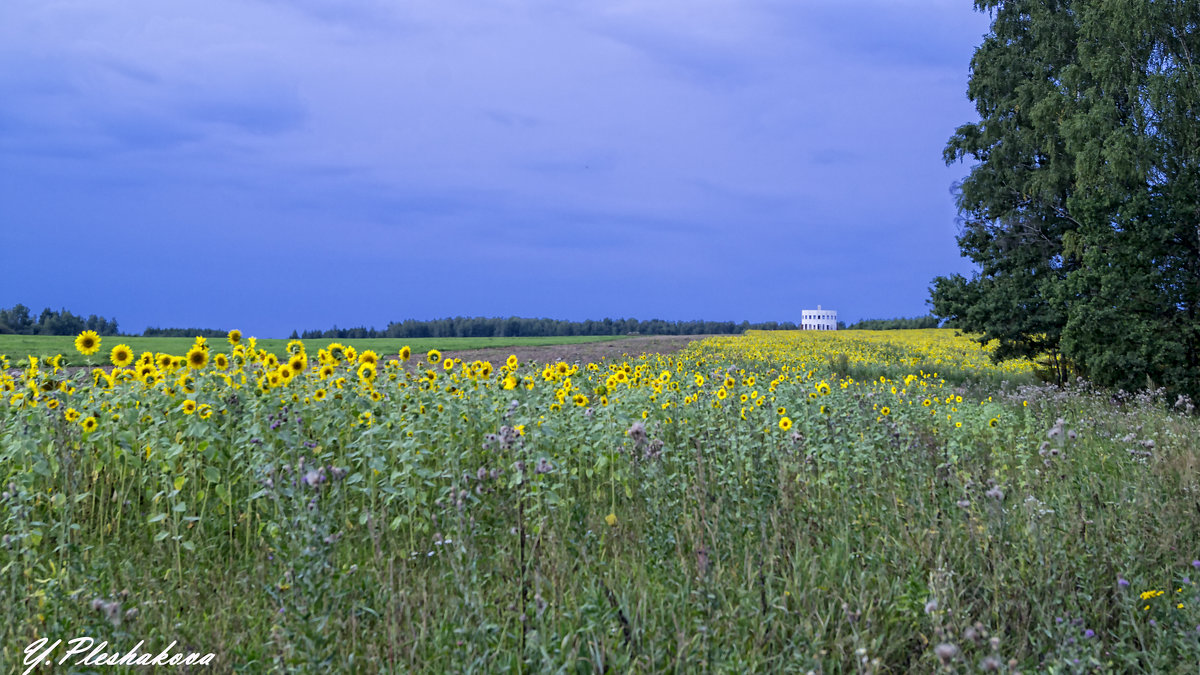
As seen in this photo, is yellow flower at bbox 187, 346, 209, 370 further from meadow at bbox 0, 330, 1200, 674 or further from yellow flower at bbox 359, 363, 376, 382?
yellow flower at bbox 359, 363, 376, 382

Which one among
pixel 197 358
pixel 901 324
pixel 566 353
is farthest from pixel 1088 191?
pixel 901 324

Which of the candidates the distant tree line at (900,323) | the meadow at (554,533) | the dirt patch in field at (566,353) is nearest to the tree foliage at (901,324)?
the distant tree line at (900,323)

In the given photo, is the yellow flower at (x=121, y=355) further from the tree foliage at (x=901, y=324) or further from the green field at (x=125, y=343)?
the tree foliage at (x=901, y=324)

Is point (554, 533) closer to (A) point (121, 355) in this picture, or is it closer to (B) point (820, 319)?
(A) point (121, 355)

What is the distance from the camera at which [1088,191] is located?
15211 mm

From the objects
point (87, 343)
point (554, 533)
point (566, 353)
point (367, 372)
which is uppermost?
point (87, 343)

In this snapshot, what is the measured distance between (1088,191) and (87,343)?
1762 centimetres

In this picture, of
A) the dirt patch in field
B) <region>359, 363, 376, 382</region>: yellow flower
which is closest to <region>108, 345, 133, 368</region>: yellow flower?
<region>359, 363, 376, 382</region>: yellow flower

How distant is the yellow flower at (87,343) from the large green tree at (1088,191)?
49.3 ft

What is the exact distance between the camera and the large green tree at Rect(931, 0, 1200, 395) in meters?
12.8

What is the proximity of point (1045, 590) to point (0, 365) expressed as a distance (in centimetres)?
914

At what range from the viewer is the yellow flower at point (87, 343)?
21.2 feet

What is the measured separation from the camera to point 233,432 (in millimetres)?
5445

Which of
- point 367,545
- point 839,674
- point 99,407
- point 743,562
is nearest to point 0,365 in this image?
point 99,407
